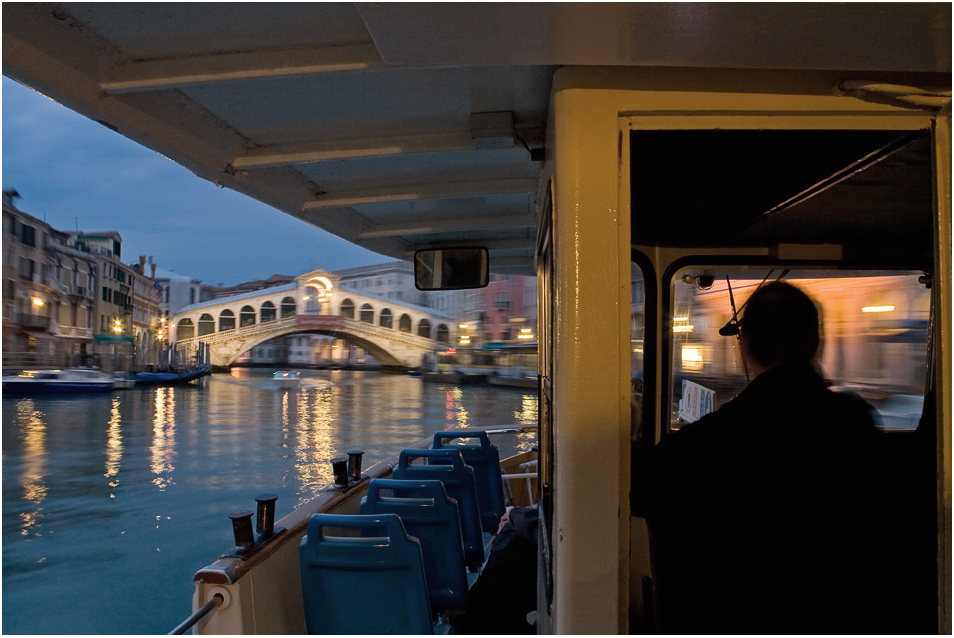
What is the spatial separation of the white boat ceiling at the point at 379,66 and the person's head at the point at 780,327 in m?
0.56

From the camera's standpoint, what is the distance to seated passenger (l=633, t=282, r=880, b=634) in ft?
4.36

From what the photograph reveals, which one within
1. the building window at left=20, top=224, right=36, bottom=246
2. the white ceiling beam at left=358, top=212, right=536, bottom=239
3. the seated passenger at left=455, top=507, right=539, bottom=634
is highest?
the building window at left=20, top=224, right=36, bottom=246

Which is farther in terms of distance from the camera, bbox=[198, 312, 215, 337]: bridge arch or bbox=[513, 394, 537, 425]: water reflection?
bbox=[198, 312, 215, 337]: bridge arch

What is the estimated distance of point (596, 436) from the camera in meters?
1.13

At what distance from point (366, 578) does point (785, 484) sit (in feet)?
4.81

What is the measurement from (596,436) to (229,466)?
17.8m

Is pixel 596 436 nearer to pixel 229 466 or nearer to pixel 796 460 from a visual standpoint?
pixel 796 460

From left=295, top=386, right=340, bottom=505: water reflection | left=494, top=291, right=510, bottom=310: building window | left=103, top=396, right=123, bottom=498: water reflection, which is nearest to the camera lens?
left=295, top=386, right=340, bottom=505: water reflection

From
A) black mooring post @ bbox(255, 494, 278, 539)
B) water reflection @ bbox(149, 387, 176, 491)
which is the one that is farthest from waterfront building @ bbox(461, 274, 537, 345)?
black mooring post @ bbox(255, 494, 278, 539)

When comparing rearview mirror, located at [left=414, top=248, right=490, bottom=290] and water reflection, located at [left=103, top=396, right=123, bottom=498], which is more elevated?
rearview mirror, located at [left=414, top=248, right=490, bottom=290]

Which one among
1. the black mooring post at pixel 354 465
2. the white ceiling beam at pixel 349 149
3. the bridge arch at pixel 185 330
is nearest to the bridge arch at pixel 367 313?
the bridge arch at pixel 185 330

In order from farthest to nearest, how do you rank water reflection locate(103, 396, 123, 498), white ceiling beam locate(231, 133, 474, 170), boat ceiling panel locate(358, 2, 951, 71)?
water reflection locate(103, 396, 123, 498) < white ceiling beam locate(231, 133, 474, 170) < boat ceiling panel locate(358, 2, 951, 71)

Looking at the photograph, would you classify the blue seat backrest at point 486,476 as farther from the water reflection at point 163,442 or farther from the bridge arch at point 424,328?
the bridge arch at point 424,328

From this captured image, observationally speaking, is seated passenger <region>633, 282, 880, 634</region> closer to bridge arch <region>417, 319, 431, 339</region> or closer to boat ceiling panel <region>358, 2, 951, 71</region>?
boat ceiling panel <region>358, 2, 951, 71</region>
